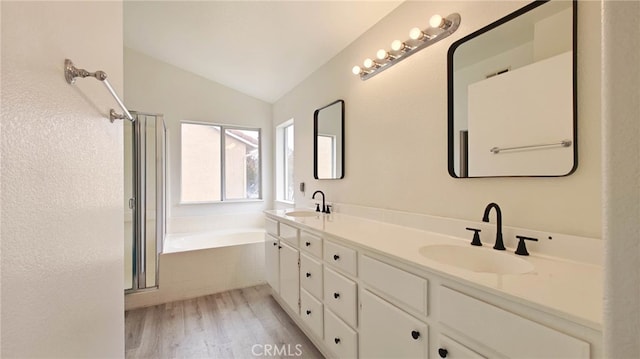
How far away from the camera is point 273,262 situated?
8.49ft

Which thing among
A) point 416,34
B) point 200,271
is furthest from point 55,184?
point 200,271

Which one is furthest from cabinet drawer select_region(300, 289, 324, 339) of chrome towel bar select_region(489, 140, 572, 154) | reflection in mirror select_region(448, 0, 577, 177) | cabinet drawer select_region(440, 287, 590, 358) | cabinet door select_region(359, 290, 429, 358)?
chrome towel bar select_region(489, 140, 572, 154)

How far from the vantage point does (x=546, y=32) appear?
1148 mm

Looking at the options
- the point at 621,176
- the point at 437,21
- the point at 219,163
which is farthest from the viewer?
the point at 219,163

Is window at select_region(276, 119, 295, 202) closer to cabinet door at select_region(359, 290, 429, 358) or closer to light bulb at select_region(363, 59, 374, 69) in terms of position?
light bulb at select_region(363, 59, 374, 69)

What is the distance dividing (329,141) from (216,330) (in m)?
1.92

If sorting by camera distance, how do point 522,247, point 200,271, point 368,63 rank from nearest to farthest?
point 522,247 < point 368,63 < point 200,271

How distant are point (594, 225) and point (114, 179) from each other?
1.91 meters

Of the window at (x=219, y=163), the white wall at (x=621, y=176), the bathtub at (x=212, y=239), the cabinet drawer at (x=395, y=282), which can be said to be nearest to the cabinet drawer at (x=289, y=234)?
the cabinet drawer at (x=395, y=282)

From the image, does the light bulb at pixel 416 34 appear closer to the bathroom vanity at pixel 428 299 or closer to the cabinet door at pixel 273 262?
the bathroom vanity at pixel 428 299

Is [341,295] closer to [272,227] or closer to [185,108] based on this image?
[272,227]

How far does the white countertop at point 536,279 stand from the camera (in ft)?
2.33

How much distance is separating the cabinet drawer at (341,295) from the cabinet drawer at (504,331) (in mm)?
573

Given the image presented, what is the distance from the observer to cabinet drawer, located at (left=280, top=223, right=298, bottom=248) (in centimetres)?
212
